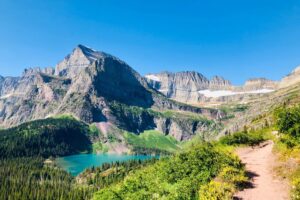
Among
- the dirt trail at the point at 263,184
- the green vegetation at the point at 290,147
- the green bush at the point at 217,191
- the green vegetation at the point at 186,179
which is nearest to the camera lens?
the green bush at the point at 217,191

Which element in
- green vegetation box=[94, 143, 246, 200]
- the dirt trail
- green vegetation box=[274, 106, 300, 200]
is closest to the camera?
the dirt trail

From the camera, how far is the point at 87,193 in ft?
523

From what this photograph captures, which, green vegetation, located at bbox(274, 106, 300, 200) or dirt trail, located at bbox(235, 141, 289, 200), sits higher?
green vegetation, located at bbox(274, 106, 300, 200)

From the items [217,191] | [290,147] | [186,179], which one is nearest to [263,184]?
[217,191]

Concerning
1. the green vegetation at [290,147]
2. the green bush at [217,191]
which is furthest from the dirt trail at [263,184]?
the green vegetation at [290,147]

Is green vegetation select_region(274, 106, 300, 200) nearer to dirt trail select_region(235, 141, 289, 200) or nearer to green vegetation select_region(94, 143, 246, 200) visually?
dirt trail select_region(235, 141, 289, 200)

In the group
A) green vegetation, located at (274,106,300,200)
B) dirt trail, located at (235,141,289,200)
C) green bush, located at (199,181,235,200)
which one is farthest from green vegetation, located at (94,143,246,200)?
green vegetation, located at (274,106,300,200)

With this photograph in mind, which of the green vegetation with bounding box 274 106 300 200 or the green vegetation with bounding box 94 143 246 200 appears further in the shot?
the green vegetation with bounding box 94 143 246 200

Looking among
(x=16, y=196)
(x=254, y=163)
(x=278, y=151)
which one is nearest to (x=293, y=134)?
(x=278, y=151)

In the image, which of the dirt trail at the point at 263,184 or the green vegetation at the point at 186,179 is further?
the green vegetation at the point at 186,179

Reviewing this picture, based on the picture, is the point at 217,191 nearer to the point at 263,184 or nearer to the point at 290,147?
the point at 263,184

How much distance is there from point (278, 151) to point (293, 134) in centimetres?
395

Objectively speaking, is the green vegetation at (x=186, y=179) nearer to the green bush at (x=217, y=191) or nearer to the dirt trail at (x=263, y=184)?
the green bush at (x=217, y=191)

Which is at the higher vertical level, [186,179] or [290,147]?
[290,147]
